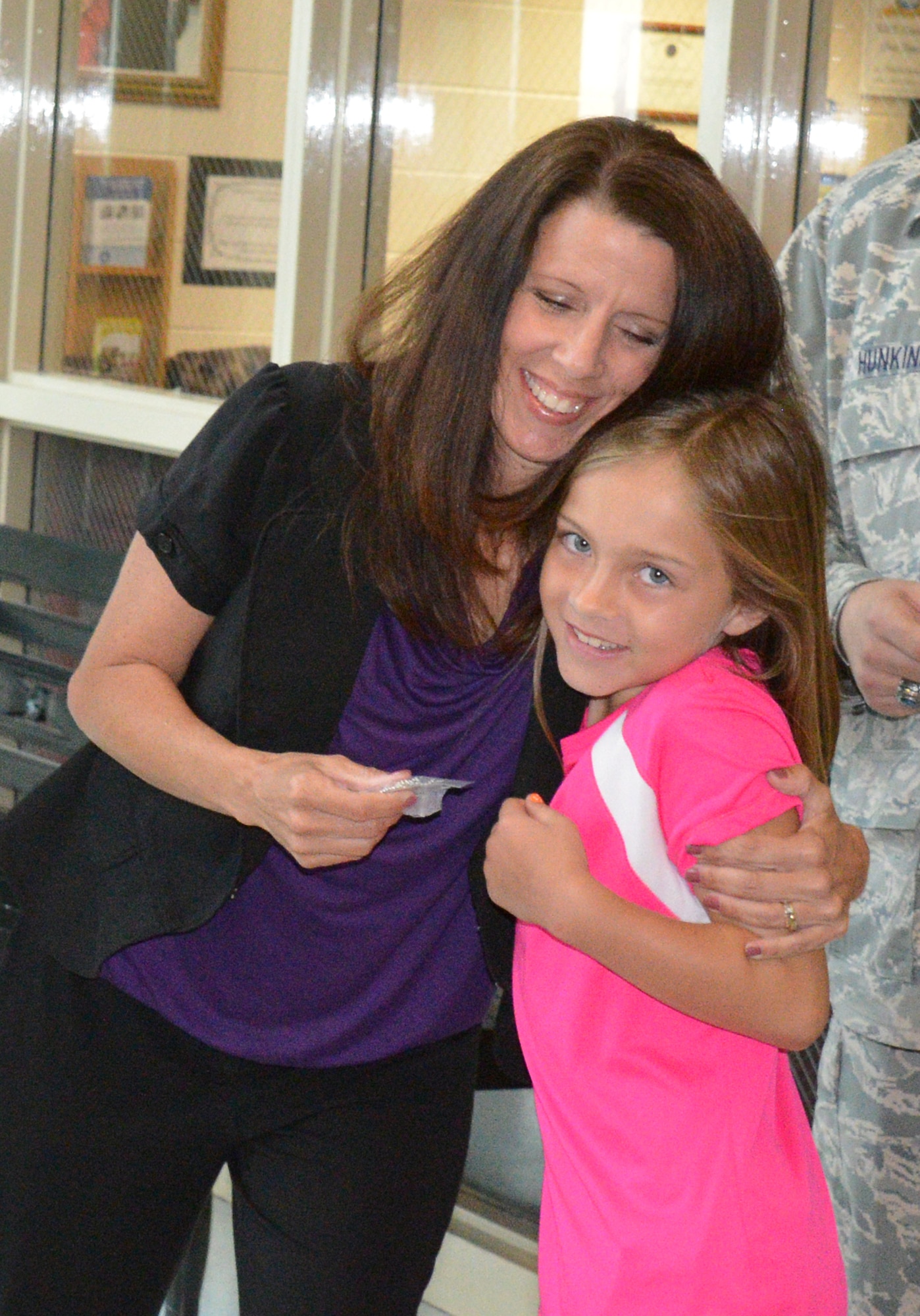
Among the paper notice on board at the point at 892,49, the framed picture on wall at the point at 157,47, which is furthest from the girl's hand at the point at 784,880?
the framed picture on wall at the point at 157,47

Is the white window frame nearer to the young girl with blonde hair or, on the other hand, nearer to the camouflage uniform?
the camouflage uniform

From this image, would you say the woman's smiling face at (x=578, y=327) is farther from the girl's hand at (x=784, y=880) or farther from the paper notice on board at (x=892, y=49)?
the paper notice on board at (x=892, y=49)

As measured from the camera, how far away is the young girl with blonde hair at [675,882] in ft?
3.68

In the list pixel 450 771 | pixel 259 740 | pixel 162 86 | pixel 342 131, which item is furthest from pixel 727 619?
pixel 162 86

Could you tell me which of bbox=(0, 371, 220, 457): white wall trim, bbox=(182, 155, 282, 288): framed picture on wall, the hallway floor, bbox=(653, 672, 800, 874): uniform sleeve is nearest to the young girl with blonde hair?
bbox=(653, 672, 800, 874): uniform sleeve

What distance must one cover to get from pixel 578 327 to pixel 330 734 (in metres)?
0.41

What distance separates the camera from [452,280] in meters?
1.30

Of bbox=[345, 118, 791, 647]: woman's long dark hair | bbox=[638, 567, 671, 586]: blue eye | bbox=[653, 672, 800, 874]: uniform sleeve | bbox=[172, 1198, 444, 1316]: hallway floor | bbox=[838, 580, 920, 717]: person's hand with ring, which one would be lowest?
bbox=[172, 1198, 444, 1316]: hallway floor

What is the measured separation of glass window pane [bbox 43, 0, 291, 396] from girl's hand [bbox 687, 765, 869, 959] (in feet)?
6.53

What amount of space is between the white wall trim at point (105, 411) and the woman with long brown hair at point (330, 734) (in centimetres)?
142

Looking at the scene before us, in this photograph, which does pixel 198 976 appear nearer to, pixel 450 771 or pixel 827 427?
pixel 450 771

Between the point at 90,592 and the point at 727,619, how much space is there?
66.8 inches

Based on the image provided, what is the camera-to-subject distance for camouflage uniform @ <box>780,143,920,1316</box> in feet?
5.19

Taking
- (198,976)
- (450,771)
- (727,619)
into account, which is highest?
(727,619)
